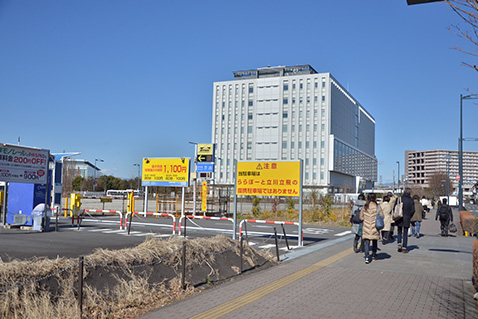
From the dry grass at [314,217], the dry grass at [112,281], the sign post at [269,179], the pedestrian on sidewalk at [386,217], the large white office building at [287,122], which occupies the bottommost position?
the dry grass at [314,217]

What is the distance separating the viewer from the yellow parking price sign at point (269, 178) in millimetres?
15617

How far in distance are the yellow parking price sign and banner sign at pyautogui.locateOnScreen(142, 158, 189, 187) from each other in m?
14.9

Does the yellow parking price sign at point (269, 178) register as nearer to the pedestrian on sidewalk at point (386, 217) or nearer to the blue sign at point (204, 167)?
the pedestrian on sidewalk at point (386, 217)

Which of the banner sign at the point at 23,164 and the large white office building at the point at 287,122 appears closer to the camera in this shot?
the banner sign at the point at 23,164

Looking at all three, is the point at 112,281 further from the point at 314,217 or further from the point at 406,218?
the point at 314,217

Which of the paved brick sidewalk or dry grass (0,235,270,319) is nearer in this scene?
dry grass (0,235,270,319)

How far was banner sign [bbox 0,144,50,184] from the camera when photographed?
1720cm

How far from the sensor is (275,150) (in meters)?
90.3

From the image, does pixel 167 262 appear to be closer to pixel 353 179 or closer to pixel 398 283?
pixel 398 283

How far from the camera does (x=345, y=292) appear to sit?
26.3ft

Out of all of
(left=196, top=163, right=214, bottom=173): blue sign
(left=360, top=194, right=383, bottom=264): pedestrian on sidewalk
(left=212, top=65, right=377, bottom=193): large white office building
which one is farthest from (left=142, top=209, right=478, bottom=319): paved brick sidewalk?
(left=212, top=65, right=377, bottom=193): large white office building

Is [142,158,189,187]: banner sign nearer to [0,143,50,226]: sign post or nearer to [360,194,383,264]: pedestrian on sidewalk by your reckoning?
→ [0,143,50,226]: sign post

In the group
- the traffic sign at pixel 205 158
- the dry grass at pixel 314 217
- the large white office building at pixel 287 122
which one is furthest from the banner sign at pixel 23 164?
the large white office building at pixel 287 122

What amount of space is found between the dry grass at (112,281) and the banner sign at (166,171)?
69.8 feet
